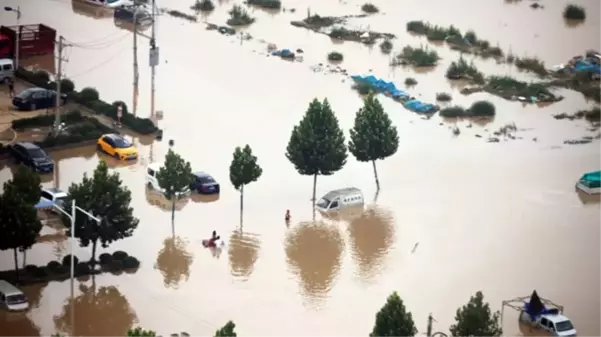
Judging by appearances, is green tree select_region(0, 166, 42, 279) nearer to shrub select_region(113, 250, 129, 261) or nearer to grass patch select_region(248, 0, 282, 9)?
shrub select_region(113, 250, 129, 261)

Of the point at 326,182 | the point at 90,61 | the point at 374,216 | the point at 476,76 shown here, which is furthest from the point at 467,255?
the point at 90,61

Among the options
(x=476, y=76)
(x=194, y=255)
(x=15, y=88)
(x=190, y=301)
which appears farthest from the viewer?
(x=476, y=76)

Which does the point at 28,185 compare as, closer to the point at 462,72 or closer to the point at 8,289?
the point at 8,289

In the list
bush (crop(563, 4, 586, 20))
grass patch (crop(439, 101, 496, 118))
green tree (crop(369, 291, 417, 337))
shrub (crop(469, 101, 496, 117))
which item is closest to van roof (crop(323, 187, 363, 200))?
grass patch (crop(439, 101, 496, 118))

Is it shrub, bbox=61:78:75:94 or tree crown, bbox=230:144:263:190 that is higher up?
tree crown, bbox=230:144:263:190

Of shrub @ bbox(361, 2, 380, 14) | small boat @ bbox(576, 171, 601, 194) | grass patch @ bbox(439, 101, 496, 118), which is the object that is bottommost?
shrub @ bbox(361, 2, 380, 14)

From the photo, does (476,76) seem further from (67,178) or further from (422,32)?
(67,178)

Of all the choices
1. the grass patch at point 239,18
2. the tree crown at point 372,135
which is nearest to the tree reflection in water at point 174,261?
the tree crown at point 372,135

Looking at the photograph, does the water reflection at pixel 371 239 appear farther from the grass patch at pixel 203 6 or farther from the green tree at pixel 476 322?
the grass patch at pixel 203 6

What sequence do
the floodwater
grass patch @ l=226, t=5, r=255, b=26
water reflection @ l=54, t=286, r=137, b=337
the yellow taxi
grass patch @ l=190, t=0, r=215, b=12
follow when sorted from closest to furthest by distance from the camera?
water reflection @ l=54, t=286, r=137, b=337 < the floodwater < the yellow taxi < grass patch @ l=226, t=5, r=255, b=26 < grass patch @ l=190, t=0, r=215, b=12
